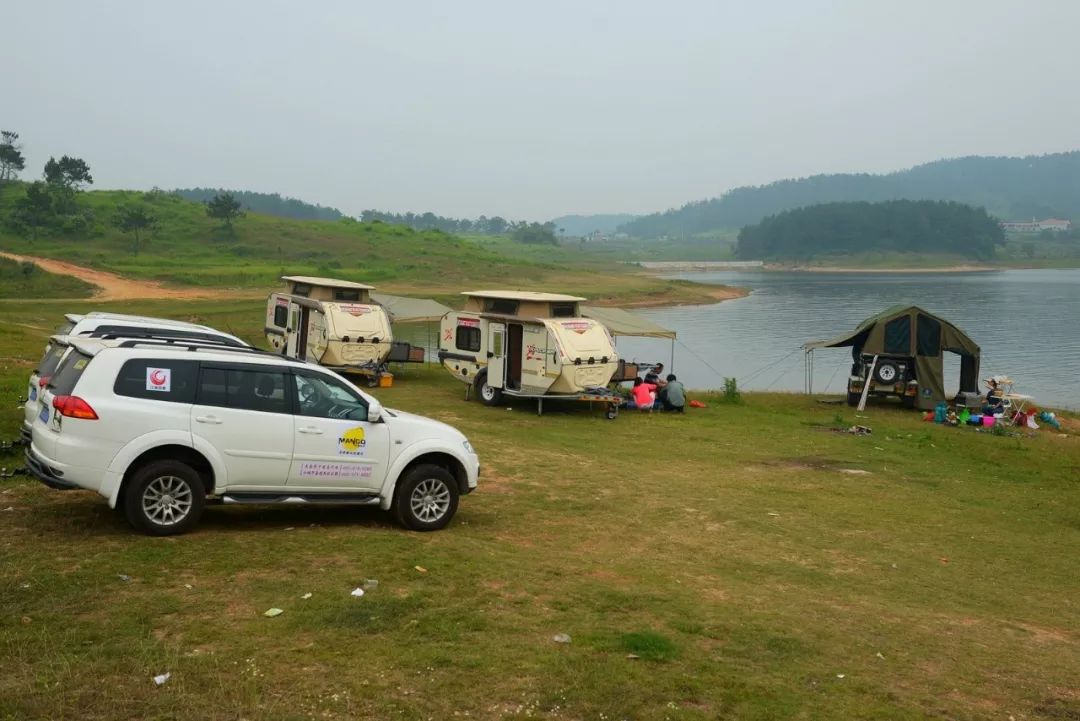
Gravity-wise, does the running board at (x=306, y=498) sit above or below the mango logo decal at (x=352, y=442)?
below

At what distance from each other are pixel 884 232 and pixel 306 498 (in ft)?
570

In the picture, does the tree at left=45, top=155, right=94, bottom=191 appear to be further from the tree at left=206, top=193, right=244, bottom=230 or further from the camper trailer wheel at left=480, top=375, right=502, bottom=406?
the camper trailer wheel at left=480, top=375, right=502, bottom=406

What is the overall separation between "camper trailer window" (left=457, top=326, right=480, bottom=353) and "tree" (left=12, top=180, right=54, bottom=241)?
5897 centimetres

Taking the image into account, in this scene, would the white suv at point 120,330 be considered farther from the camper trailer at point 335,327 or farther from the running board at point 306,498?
the camper trailer at point 335,327

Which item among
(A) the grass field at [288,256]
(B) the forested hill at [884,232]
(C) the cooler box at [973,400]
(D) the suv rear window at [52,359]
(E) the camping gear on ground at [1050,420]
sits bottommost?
(E) the camping gear on ground at [1050,420]

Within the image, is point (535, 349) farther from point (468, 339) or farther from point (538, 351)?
point (468, 339)

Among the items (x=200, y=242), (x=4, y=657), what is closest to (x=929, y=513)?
(x=4, y=657)

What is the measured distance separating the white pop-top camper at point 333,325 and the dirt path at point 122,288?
2534 cm

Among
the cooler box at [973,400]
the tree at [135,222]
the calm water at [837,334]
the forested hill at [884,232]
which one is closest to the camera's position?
the cooler box at [973,400]

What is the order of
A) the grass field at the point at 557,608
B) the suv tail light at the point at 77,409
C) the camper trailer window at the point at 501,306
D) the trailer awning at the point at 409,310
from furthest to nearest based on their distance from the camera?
the trailer awning at the point at 409,310, the camper trailer window at the point at 501,306, the suv tail light at the point at 77,409, the grass field at the point at 557,608

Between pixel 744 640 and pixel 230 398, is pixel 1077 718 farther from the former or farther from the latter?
pixel 230 398

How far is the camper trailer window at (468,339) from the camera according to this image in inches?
923

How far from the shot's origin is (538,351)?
21.8 meters

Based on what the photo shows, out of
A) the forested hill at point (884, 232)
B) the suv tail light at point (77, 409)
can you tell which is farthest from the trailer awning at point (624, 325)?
the forested hill at point (884, 232)
